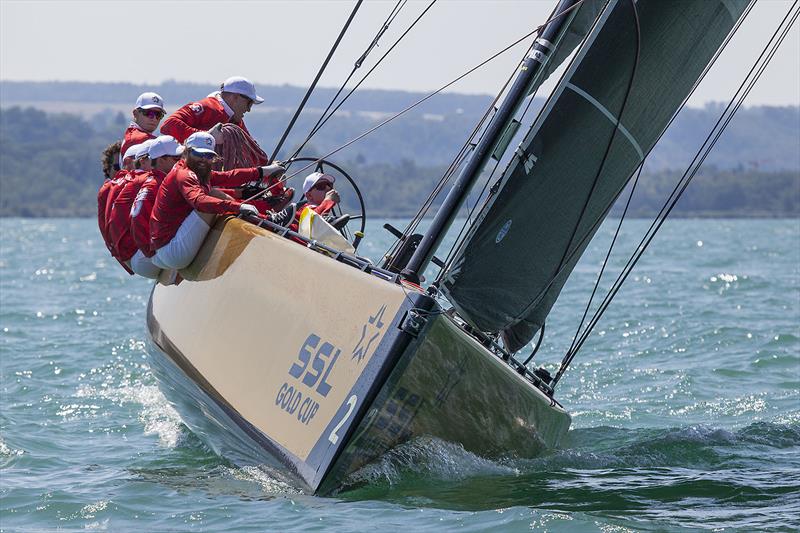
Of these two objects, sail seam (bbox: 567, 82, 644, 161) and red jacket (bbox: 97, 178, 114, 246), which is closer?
sail seam (bbox: 567, 82, 644, 161)

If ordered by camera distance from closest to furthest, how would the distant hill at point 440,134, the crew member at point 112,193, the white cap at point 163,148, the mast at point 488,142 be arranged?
the mast at point 488,142, the white cap at point 163,148, the crew member at point 112,193, the distant hill at point 440,134

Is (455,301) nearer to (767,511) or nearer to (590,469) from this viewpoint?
(590,469)

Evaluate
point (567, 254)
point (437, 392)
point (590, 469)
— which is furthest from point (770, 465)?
point (437, 392)

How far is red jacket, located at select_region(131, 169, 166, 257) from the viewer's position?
20.7ft

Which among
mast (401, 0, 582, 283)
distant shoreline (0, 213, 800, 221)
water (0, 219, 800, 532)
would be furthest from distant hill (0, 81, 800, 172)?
mast (401, 0, 582, 283)

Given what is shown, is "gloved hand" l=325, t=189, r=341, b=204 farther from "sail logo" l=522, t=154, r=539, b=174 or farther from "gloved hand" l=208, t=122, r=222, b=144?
"sail logo" l=522, t=154, r=539, b=174

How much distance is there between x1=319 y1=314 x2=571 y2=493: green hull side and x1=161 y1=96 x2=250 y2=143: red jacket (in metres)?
2.58

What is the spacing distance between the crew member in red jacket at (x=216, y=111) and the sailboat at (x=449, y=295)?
0.95m

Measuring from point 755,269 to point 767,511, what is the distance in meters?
17.0

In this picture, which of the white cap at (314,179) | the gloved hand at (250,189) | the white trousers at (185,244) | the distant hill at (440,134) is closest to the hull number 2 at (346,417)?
the white trousers at (185,244)

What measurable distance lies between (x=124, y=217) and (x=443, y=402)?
89.5 inches

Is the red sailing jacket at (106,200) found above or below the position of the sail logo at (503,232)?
below

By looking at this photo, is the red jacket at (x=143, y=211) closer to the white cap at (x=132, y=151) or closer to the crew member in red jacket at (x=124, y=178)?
the crew member in red jacket at (x=124, y=178)

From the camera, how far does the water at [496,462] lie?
4.83 m
